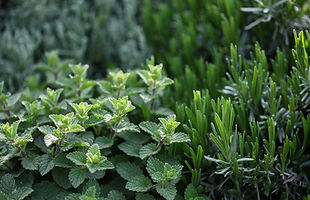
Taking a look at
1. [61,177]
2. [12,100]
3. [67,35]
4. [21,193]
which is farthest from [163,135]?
[67,35]

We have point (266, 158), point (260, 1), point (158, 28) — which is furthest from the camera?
point (158, 28)

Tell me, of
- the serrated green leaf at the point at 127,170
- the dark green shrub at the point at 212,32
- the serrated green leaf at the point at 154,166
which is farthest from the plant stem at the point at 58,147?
the dark green shrub at the point at 212,32

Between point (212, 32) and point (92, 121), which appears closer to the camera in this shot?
point (92, 121)

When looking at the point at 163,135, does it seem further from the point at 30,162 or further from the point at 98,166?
the point at 30,162

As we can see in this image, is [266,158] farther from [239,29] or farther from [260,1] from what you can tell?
Result: [239,29]

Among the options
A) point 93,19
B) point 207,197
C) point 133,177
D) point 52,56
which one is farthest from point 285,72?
point 93,19

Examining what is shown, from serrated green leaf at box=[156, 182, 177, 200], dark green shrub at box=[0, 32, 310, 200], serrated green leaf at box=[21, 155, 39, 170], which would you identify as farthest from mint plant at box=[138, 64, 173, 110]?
serrated green leaf at box=[21, 155, 39, 170]
